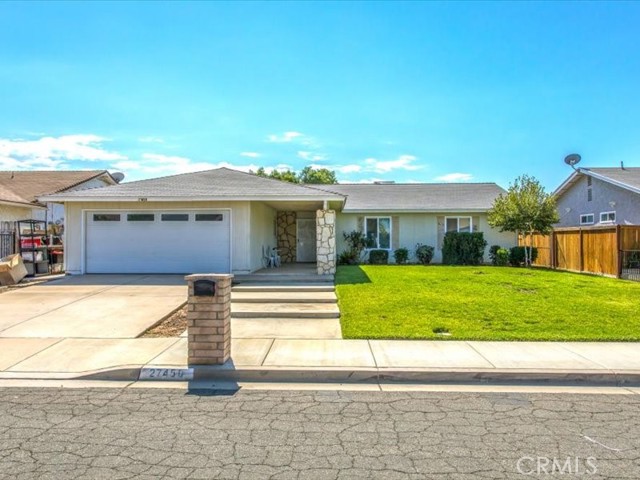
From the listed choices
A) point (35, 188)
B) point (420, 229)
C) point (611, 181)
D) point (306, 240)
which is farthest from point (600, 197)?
point (35, 188)

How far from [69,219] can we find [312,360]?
1216 centimetres

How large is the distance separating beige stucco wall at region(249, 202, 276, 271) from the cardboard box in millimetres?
6985

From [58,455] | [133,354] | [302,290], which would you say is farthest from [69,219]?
[58,455]

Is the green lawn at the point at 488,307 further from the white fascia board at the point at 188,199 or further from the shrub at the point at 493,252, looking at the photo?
the shrub at the point at 493,252

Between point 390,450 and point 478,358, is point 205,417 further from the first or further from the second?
point 478,358

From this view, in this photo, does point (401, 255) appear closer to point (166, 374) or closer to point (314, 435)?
point (166, 374)

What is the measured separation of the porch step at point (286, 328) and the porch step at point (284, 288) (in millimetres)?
2440

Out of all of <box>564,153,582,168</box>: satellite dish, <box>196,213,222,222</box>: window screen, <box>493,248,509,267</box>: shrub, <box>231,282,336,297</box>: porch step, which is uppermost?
<box>564,153,582,168</box>: satellite dish

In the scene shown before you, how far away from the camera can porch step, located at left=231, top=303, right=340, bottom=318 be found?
945 cm

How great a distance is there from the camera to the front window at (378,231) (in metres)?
21.3

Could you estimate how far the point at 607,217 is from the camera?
67.6 feet

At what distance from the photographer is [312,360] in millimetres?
6336

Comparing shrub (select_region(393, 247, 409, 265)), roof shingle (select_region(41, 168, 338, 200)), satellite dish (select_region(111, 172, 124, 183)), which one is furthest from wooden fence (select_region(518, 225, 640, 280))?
satellite dish (select_region(111, 172, 124, 183))

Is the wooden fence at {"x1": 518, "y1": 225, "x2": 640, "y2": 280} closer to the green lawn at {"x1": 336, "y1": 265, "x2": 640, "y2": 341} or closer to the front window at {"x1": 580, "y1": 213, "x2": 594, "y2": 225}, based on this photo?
the green lawn at {"x1": 336, "y1": 265, "x2": 640, "y2": 341}
